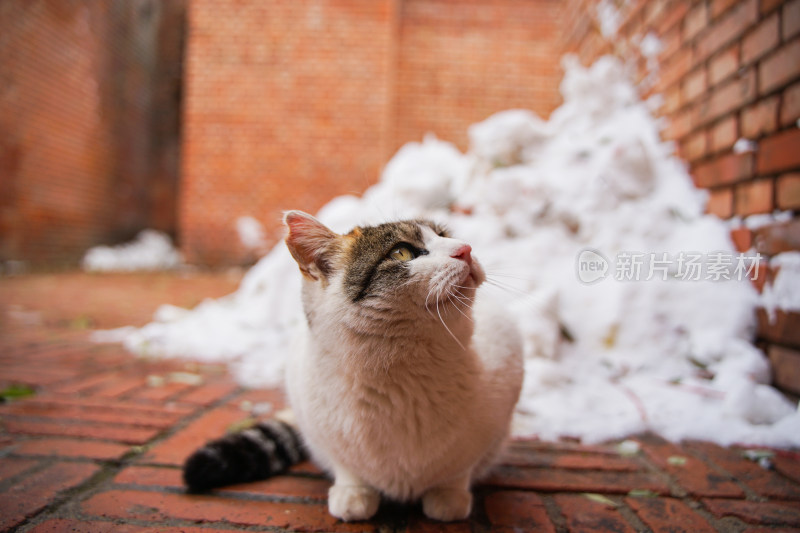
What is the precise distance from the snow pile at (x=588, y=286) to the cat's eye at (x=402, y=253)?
26cm

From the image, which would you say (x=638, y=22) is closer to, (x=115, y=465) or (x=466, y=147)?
(x=115, y=465)

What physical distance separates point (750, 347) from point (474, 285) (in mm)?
1718

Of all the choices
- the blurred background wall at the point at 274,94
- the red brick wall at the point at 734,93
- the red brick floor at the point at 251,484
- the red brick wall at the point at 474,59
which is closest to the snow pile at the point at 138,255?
the blurred background wall at the point at 274,94

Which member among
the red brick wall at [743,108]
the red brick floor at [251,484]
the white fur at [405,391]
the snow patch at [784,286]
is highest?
the red brick wall at [743,108]

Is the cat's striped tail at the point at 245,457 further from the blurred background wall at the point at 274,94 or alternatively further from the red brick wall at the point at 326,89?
the red brick wall at the point at 326,89

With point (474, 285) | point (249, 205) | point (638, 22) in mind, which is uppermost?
point (638, 22)

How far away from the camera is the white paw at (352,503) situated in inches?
50.7

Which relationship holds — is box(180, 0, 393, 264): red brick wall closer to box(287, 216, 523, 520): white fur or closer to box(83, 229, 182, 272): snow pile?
box(83, 229, 182, 272): snow pile

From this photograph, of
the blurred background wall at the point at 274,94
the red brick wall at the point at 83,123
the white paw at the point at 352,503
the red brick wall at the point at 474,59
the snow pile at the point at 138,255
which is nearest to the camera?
the white paw at the point at 352,503

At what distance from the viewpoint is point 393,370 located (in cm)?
124

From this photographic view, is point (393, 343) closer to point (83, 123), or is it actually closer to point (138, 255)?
point (83, 123)

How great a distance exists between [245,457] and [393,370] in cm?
63

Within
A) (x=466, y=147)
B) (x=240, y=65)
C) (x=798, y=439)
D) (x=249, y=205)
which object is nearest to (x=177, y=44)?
(x=240, y=65)

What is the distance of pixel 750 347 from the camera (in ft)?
7.03
